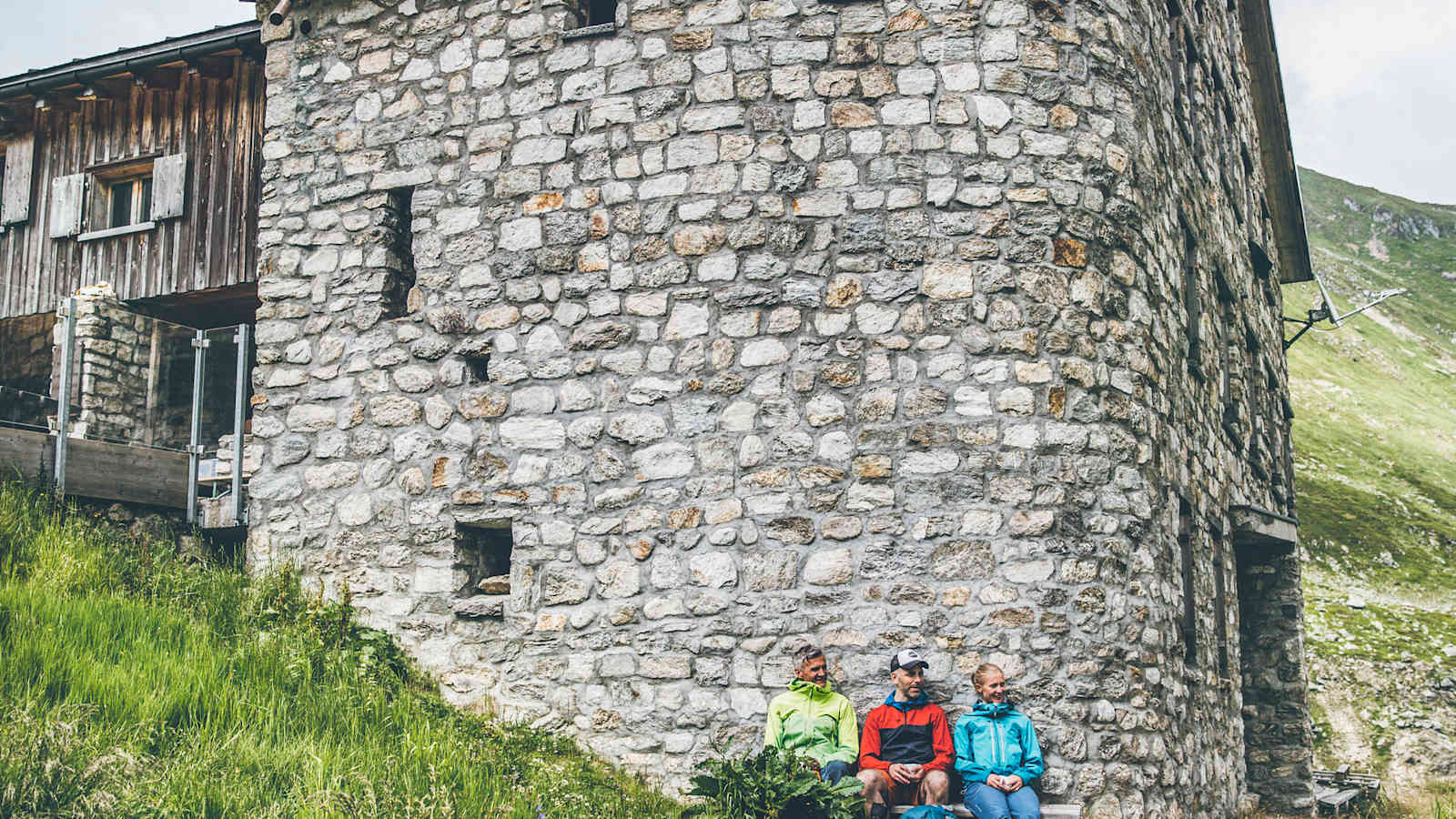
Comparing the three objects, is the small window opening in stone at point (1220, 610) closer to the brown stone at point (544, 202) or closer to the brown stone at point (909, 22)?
the brown stone at point (909, 22)

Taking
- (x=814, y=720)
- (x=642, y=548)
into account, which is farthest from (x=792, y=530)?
(x=814, y=720)

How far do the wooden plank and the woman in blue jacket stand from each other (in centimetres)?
643

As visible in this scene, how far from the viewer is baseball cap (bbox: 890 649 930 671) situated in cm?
703

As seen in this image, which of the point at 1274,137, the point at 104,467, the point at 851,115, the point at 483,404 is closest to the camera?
the point at 851,115

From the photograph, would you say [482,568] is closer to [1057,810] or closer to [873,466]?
[873,466]

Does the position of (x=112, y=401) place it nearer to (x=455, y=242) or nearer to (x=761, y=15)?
(x=455, y=242)

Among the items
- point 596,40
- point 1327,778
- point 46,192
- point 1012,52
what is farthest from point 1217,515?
point 46,192

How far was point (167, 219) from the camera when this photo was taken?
11945 millimetres

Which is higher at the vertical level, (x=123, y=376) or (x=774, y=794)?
(x=123, y=376)

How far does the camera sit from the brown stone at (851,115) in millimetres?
7891

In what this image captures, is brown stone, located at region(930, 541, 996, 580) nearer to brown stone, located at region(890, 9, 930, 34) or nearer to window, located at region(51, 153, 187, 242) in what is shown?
brown stone, located at region(890, 9, 930, 34)

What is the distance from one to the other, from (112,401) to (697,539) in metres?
6.50

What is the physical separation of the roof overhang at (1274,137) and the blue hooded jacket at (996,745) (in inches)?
397

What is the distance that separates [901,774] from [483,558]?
10.6 feet
